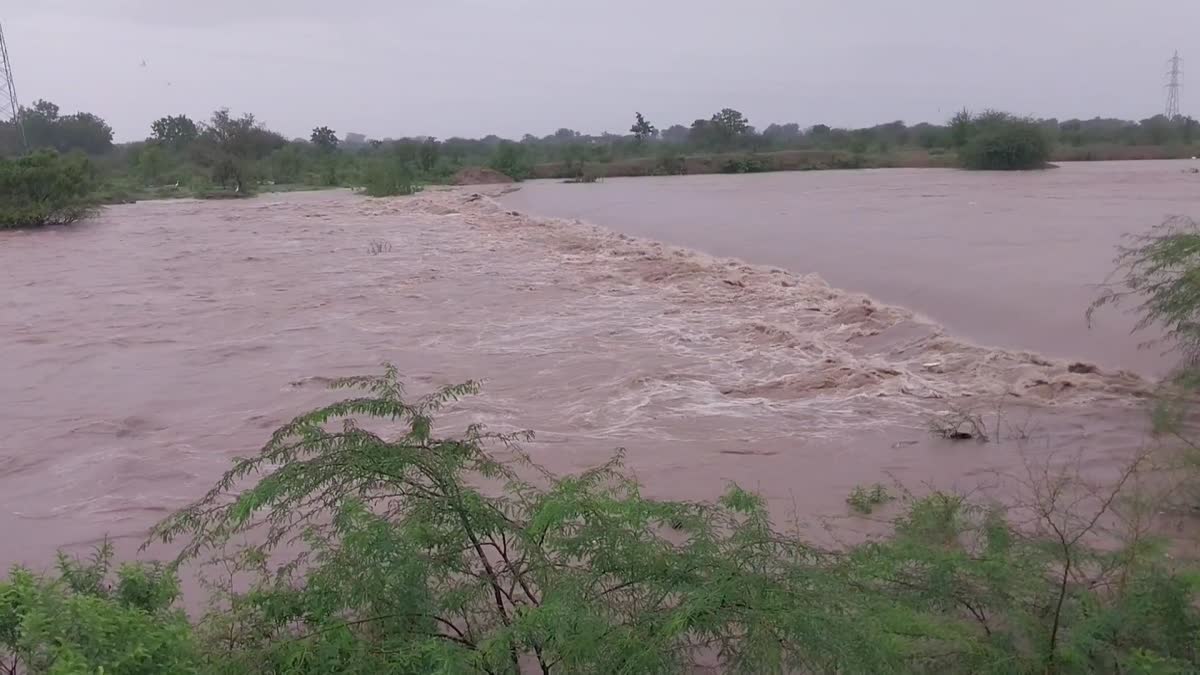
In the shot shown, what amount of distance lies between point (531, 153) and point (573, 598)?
185 ft

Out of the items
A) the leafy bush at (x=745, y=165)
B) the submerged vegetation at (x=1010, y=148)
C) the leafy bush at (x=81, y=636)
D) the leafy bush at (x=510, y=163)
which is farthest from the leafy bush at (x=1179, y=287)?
the leafy bush at (x=745, y=165)

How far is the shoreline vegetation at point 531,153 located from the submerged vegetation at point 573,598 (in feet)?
105

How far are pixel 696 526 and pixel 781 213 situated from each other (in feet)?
75.4

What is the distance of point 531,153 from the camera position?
57.9 m

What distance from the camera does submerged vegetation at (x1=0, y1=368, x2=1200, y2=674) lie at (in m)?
2.83

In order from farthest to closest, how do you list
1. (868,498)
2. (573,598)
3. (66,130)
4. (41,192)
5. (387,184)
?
(66,130) → (387,184) → (41,192) → (868,498) → (573,598)

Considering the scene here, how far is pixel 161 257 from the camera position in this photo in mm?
21000

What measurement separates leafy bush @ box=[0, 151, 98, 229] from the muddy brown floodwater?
8.56m

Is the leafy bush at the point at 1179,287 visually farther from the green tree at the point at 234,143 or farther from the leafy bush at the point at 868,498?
the green tree at the point at 234,143

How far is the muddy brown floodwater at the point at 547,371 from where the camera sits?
693cm

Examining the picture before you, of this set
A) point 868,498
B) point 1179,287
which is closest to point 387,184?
point 1179,287

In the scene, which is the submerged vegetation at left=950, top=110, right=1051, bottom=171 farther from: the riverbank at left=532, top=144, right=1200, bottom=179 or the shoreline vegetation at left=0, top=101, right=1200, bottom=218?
the riverbank at left=532, top=144, right=1200, bottom=179

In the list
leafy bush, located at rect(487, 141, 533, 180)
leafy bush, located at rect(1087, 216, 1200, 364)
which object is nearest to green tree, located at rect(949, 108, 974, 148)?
leafy bush, located at rect(487, 141, 533, 180)

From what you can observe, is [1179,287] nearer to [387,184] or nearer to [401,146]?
[387,184]
